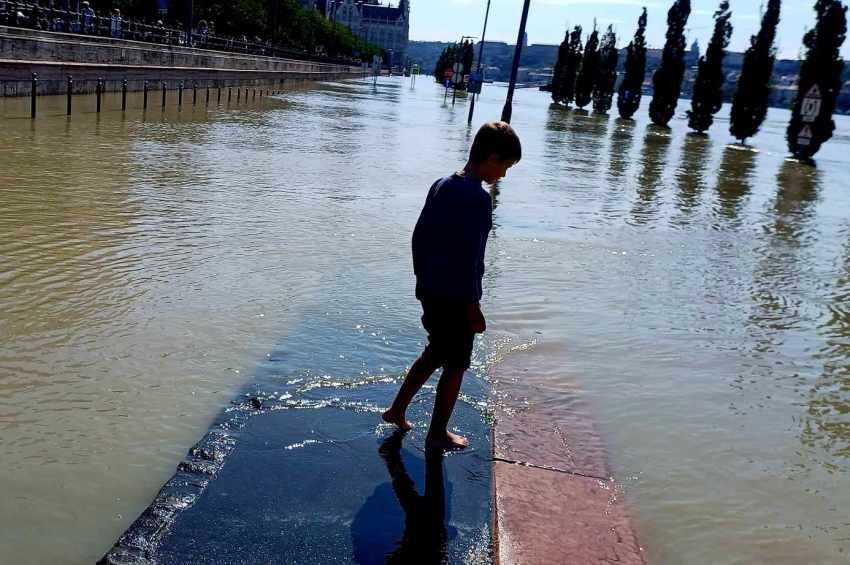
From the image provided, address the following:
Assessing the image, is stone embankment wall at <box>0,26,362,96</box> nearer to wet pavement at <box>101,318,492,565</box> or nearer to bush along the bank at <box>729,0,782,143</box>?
wet pavement at <box>101,318,492,565</box>

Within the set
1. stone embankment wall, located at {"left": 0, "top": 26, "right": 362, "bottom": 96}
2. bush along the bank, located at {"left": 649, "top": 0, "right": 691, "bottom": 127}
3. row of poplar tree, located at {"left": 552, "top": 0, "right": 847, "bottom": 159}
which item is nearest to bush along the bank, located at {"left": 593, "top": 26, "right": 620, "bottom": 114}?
row of poplar tree, located at {"left": 552, "top": 0, "right": 847, "bottom": 159}

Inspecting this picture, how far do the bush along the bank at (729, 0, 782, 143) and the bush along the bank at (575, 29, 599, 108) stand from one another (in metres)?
21.6

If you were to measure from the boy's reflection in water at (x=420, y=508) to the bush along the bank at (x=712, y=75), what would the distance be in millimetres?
40668

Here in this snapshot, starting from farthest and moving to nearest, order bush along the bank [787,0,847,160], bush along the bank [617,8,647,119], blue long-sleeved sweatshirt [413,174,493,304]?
bush along the bank [617,8,647,119]
bush along the bank [787,0,847,160]
blue long-sleeved sweatshirt [413,174,493,304]

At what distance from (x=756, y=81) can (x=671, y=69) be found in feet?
31.1

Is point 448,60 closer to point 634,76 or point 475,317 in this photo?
point 634,76

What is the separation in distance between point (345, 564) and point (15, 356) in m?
2.85

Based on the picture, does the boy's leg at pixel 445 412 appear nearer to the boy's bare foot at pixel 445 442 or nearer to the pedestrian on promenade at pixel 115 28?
the boy's bare foot at pixel 445 442

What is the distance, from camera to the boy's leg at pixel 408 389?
12.4 feet

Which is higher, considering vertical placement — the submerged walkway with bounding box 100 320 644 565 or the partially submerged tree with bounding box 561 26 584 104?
the partially submerged tree with bounding box 561 26 584 104

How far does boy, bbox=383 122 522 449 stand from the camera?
3.38m

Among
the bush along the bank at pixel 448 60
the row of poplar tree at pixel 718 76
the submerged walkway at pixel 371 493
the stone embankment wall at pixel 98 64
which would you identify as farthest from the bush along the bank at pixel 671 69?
the submerged walkway at pixel 371 493

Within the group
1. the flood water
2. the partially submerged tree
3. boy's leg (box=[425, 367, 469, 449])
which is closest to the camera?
the flood water

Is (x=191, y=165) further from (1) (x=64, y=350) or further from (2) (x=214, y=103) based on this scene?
(2) (x=214, y=103)
